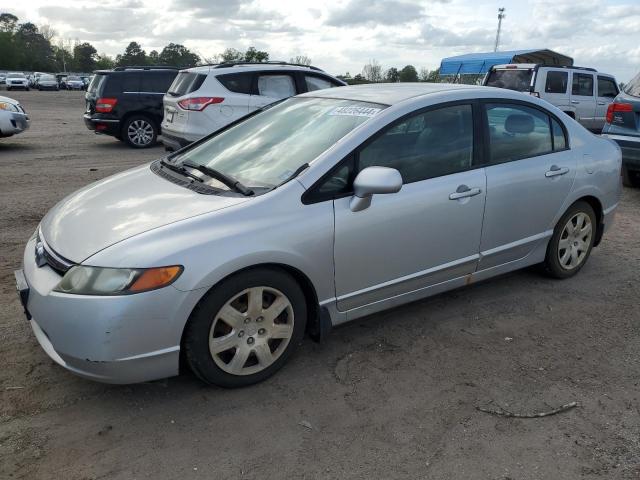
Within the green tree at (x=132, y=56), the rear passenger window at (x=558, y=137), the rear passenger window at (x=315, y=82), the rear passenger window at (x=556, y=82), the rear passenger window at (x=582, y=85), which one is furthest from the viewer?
the green tree at (x=132, y=56)

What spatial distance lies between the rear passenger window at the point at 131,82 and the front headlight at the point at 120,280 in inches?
417

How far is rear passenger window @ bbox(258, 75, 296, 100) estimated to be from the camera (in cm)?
1004

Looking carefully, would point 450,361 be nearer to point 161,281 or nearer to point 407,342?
point 407,342

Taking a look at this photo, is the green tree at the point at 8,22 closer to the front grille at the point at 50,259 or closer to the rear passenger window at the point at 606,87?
the rear passenger window at the point at 606,87

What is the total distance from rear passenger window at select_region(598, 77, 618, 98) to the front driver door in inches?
499

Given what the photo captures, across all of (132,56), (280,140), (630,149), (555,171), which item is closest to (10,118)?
(280,140)

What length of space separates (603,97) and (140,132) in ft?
37.7

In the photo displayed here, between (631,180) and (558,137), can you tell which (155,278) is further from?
(631,180)

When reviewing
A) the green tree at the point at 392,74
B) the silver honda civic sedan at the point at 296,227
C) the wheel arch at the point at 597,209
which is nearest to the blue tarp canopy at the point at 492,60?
the green tree at the point at 392,74

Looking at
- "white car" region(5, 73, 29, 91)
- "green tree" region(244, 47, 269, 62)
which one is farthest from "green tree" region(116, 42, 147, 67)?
"green tree" region(244, 47, 269, 62)

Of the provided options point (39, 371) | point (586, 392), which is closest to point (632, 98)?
point (586, 392)

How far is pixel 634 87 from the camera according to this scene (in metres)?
7.70

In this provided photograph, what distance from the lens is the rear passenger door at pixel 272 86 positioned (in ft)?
32.8

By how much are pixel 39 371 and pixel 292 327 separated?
1458mm
